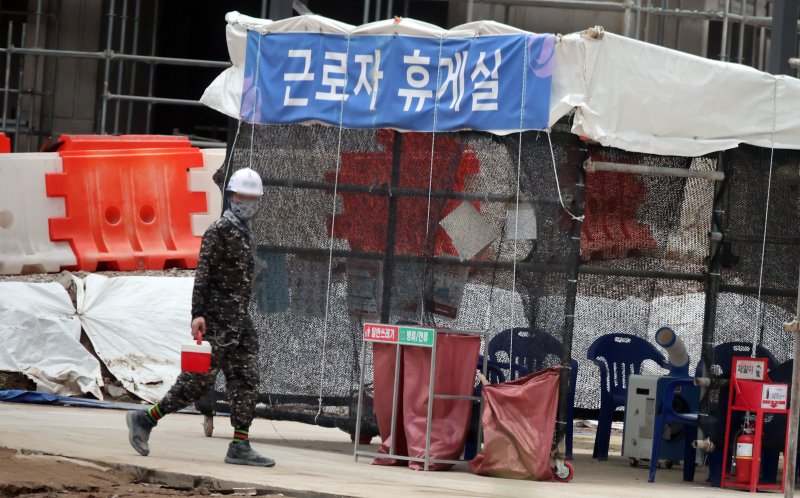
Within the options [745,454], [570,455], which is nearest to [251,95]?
[570,455]

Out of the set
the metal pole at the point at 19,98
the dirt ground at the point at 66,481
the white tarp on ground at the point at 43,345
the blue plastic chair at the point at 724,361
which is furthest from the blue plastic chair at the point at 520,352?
the metal pole at the point at 19,98

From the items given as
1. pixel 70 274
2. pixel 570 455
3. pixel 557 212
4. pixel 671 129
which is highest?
pixel 671 129

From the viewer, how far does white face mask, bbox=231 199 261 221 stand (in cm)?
888

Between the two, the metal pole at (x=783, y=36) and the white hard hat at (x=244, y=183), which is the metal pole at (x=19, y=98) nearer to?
the white hard hat at (x=244, y=183)

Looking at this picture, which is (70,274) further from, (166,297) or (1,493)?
(1,493)

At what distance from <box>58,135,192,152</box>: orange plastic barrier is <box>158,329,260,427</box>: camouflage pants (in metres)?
7.72

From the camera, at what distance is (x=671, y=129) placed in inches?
370

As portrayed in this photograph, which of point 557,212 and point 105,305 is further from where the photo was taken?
point 105,305

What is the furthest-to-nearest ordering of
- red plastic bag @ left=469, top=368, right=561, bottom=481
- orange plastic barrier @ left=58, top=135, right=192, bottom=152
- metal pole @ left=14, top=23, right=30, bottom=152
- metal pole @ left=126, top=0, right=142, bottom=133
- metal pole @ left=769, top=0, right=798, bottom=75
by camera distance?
metal pole @ left=126, top=0, right=142, bottom=133, metal pole @ left=14, top=23, right=30, bottom=152, orange plastic barrier @ left=58, top=135, right=192, bottom=152, metal pole @ left=769, top=0, right=798, bottom=75, red plastic bag @ left=469, top=368, right=561, bottom=481

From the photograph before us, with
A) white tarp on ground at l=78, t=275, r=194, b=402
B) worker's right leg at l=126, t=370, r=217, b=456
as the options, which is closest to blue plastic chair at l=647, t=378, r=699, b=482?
worker's right leg at l=126, t=370, r=217, b=456

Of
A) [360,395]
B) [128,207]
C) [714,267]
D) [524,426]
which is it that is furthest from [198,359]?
[128,207]

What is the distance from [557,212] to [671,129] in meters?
0.93

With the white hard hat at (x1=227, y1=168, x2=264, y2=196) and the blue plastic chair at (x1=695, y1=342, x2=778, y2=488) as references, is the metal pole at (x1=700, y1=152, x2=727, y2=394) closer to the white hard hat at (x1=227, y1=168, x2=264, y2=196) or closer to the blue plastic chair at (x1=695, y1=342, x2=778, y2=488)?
the blue plastic chair at (x1=695, y1=342, x2=778, y2=488)

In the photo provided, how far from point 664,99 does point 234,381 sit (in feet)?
11.0
